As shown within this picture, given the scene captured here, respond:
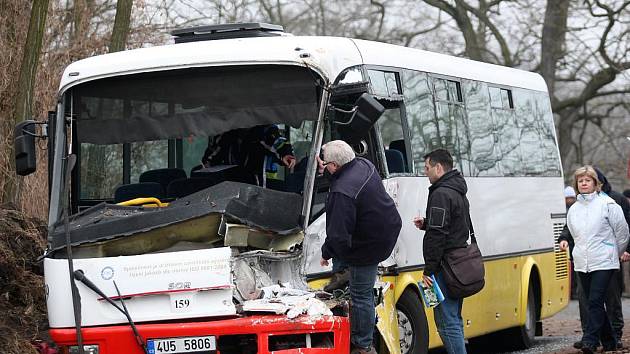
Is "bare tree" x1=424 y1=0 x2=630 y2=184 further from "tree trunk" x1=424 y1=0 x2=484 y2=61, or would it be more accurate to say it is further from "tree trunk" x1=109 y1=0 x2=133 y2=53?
"tree trunk" x1=109 y1=0 x2=133 y2=53

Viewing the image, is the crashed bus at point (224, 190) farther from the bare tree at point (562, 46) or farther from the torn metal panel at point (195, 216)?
the bare tree at point (562, 46)

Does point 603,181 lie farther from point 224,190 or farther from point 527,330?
point 224,190

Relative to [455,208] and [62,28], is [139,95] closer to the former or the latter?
[455,208]

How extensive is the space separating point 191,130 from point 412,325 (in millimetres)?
2734

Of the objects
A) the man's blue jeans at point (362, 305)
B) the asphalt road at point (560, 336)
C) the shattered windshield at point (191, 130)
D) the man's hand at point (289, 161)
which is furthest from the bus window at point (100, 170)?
the asphalt road at point (560, 336)

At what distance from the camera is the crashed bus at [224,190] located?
9.51 metres

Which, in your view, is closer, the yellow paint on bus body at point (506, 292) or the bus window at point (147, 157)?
the bus window at point (147, 157)

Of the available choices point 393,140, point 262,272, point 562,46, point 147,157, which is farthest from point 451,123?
point 562,46

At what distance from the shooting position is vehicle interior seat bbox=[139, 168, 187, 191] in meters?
11.3

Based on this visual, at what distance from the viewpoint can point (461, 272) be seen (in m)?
10.7

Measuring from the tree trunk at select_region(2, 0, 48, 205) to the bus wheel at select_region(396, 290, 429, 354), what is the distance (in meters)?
4.75

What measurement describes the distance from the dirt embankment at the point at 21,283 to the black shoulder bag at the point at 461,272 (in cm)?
352

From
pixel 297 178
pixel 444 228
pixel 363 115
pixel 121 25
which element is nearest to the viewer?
pixel 363 115

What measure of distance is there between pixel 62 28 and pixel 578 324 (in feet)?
30.1
